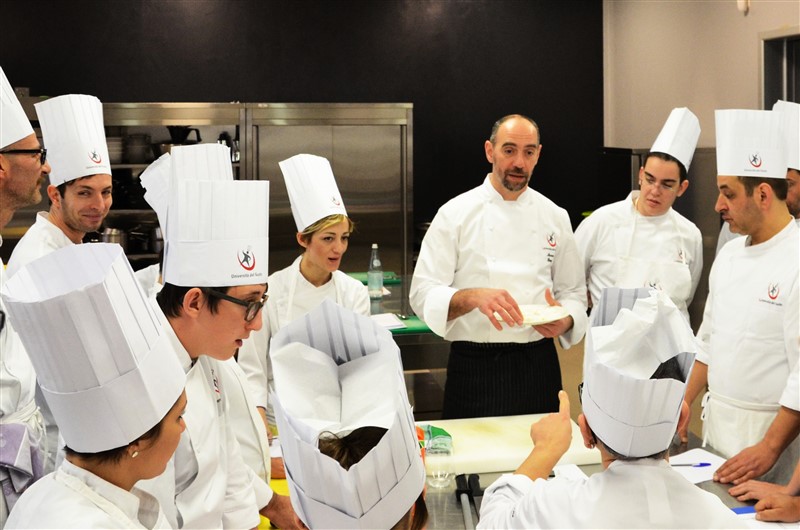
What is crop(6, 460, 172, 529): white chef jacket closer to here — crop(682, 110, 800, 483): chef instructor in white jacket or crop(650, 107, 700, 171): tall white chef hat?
crop(682, 110, 800, 483): chef instructor in white jacket

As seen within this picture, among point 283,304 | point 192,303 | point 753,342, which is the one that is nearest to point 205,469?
point 192,303

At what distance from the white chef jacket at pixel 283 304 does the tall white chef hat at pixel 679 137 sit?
1.41 metres

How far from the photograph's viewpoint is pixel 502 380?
3.06m

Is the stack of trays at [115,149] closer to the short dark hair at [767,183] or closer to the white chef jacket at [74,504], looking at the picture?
the short dark hair at [767,183]

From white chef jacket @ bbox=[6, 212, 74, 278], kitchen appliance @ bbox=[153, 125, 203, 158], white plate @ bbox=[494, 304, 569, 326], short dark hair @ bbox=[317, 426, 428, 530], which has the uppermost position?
kitchen appliance @ bbox=[153, 125, 203, 158]

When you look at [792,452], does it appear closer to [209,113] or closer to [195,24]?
[209,113]

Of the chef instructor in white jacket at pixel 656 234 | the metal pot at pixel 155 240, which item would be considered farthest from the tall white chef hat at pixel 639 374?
the metal pot at pixel 155 240

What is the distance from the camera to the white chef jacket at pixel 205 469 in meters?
1.62

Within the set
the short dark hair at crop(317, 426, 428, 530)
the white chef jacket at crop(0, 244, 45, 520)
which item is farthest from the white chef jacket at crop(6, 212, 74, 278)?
the short dark hair at crop(317, 426, 428, 530)

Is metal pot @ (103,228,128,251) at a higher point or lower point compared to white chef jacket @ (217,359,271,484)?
higher

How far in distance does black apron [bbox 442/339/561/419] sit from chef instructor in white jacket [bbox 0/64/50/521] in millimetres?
1460

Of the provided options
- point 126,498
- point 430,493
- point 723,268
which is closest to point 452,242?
point 723,268

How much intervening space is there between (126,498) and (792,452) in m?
1.82

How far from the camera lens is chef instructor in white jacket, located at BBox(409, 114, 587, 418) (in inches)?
120
